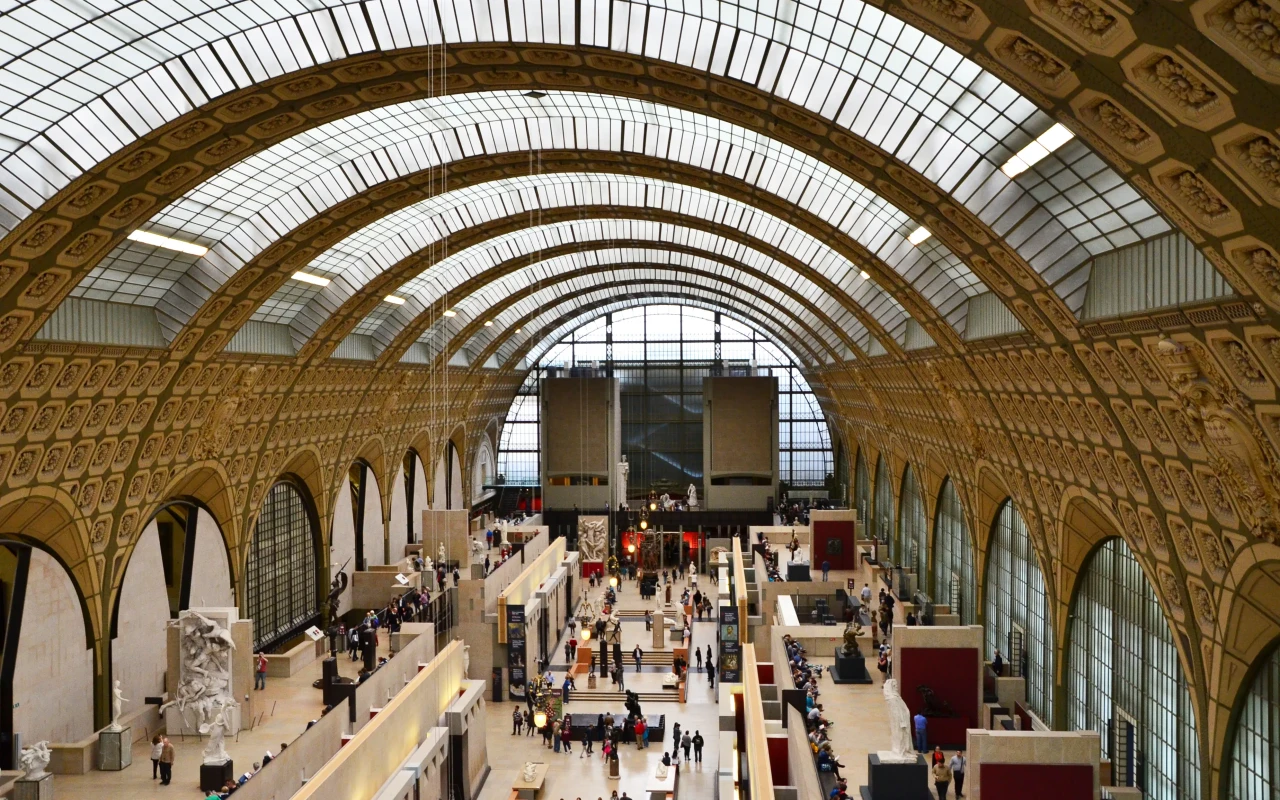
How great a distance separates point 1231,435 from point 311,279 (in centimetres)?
2713

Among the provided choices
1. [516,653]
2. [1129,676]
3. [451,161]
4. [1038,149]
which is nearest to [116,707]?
[516,653]

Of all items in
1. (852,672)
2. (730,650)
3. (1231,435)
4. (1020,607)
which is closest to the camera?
(1231,435)

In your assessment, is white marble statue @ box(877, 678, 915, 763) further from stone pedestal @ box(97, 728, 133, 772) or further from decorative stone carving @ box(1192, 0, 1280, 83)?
stone pedestal @ box(97, 728, 133, 772)

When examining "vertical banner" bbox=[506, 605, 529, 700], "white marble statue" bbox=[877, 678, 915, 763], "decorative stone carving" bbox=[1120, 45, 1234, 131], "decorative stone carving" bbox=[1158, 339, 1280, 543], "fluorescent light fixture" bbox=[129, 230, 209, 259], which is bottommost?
"vertical banner" bbox=[506, 605, 529, 700]

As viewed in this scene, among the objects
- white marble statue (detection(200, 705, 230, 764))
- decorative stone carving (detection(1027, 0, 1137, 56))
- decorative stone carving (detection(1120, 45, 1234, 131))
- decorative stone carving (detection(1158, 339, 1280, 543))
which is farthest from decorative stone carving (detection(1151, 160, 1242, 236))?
white marble statue (detection(200, 705, 230, 764))

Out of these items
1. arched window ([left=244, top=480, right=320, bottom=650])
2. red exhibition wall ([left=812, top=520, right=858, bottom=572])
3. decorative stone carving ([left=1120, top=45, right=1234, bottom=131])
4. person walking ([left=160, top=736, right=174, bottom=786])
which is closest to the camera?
decorative stone carving ([left=1120, top=45, right=1234, bottom=131])

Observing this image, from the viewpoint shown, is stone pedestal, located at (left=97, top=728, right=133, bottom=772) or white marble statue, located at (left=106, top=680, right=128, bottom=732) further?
white marble statue, located at (left=106, top=680, right=128, bottom=732)

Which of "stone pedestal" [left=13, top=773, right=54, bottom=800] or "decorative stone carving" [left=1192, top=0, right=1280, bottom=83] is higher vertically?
"decorative stone carving" [left=1192, top=0, right=1280, bottom=83]

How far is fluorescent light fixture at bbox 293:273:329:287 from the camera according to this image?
109ft

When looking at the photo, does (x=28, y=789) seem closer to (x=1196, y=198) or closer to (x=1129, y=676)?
(x=1129, y=676)

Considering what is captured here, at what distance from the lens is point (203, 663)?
92.1 ft

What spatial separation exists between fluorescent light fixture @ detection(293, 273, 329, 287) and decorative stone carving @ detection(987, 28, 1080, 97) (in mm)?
24483

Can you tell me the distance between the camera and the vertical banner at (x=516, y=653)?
40375 mm

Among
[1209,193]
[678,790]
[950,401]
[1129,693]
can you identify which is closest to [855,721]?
[1129,693]
